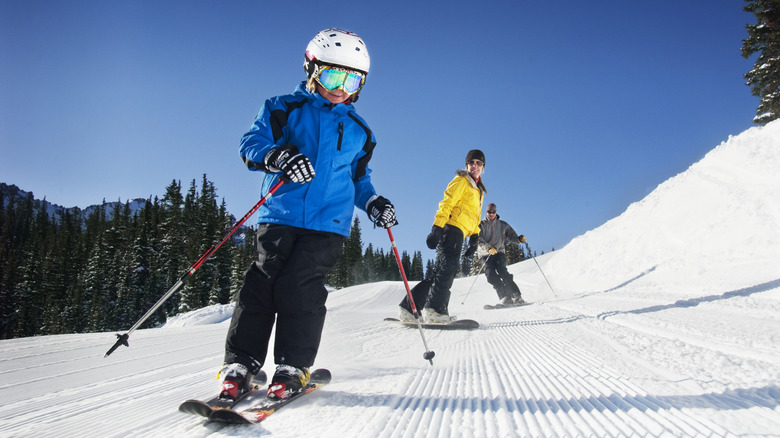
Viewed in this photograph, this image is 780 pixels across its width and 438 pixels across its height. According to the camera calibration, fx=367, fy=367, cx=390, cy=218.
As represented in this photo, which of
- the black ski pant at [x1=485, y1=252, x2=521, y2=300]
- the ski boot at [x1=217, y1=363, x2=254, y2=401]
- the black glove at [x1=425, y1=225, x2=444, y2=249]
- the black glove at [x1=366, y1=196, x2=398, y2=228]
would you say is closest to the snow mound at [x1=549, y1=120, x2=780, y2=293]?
the black ski pant at [x1=485, y1=252, x2=521, y2=300]

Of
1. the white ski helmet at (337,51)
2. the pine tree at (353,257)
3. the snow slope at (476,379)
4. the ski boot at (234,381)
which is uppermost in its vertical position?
the pine tree at (353,257)

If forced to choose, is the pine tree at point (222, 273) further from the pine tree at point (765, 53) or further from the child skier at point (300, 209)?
the pine tree at point (765, 53)

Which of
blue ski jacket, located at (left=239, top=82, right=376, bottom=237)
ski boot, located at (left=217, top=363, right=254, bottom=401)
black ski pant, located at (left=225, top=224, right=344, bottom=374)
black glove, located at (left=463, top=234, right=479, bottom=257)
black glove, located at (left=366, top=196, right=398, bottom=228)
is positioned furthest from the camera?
black glove, located at (left=463, top=234, right=479, bottom=257)

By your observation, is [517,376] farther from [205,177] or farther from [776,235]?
[205,177]

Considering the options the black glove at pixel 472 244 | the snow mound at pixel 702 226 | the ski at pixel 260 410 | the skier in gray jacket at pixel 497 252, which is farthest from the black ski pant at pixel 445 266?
the snow mound at pixel 702 226

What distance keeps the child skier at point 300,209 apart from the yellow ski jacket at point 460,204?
7.69 ft

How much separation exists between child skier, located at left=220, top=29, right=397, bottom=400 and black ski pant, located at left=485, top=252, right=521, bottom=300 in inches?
242

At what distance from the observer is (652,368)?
202 centimetres

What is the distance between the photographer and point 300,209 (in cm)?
219

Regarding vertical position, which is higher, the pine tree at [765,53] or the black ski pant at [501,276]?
the pine tree at [765,53]

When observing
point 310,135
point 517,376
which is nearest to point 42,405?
point 310,135

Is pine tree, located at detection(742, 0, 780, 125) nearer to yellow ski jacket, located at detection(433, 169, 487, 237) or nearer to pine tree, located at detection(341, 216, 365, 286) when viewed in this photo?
yellow ski jacket, located at detection(433, 169, 487, 237)

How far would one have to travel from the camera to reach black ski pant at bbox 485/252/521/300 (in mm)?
8250

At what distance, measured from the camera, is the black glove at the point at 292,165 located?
201 cm
